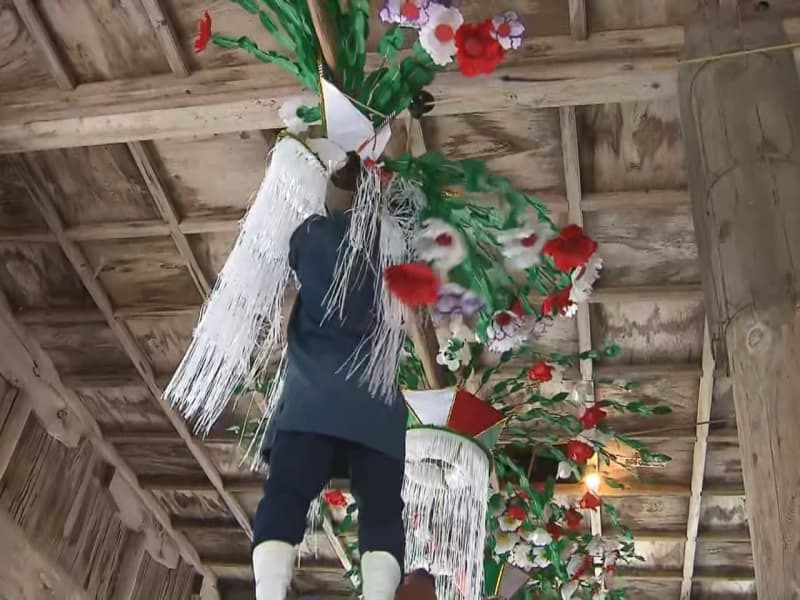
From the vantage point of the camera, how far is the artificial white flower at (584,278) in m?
2.29

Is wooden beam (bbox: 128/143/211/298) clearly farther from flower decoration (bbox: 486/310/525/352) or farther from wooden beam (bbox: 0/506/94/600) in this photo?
flower decoration (bbox: 486/310/525/352)

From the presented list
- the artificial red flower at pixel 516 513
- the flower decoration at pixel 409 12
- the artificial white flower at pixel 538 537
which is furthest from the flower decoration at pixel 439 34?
the artificial white flower at pixel 538 537

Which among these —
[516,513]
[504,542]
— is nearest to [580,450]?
[516,513]

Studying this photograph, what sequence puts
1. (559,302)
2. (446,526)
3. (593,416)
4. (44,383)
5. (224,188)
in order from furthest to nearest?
(44,383), (224,188), (593,416), (559,302), (446,526)

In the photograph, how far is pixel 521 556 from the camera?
348 centimetres

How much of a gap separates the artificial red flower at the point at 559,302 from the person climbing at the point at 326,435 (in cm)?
73

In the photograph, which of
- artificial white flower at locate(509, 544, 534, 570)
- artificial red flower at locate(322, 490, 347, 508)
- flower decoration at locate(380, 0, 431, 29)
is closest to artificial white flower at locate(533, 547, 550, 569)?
artificial white flower at locate(509, 544, 534, 570)

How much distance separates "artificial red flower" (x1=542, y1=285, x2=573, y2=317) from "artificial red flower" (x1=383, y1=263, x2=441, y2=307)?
2.29 feet

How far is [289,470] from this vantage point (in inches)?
63.7

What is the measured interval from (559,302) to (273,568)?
3.76 feet

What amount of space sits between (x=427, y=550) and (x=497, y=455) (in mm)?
1037

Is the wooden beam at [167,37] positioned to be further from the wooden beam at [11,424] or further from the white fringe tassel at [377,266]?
the wooden beam at [11,424]

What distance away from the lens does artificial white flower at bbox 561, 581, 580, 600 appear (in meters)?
3.61

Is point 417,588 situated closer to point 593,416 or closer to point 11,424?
point 593,416
